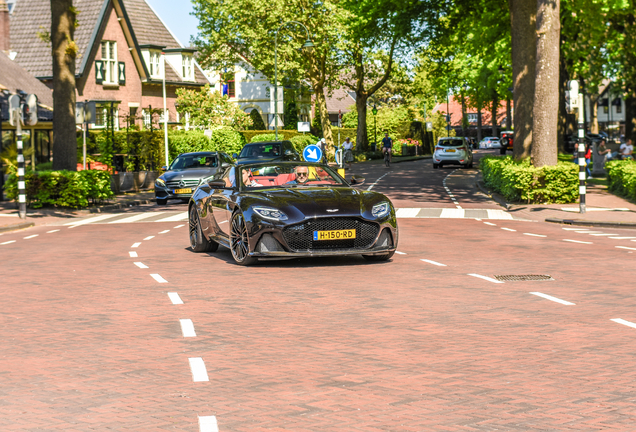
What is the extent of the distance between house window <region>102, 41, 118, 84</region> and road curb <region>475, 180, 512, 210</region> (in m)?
26.1

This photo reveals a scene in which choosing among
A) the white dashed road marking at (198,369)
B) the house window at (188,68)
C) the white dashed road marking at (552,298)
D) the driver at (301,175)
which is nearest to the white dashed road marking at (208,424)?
the white dashed road marking at (198,369)

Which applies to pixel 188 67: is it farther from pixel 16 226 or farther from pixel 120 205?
pixel 16 226

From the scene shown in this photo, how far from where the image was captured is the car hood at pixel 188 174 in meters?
28.7

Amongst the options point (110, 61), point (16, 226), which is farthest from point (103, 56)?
point (16, 226)

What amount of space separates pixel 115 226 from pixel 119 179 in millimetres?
13200

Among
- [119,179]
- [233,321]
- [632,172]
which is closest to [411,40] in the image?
[119,179]

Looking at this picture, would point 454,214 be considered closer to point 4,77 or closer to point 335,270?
A: point 335,270

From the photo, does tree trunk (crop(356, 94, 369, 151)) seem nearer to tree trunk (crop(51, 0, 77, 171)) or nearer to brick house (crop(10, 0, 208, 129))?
brick house (crop(10, 0, 208, 129))

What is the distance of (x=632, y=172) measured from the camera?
24.0 meters

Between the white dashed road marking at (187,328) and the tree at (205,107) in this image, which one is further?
the tree at (205,107)

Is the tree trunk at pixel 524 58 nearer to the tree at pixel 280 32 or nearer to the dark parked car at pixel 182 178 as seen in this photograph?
the dark parked car at pixel 182 178

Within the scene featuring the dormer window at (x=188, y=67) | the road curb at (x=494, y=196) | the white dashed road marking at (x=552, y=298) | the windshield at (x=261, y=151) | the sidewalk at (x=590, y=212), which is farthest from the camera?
the dormer window at (x=188, y=67)

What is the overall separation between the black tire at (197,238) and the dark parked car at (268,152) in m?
16.9

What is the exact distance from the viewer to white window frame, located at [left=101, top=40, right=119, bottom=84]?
5278 cm
